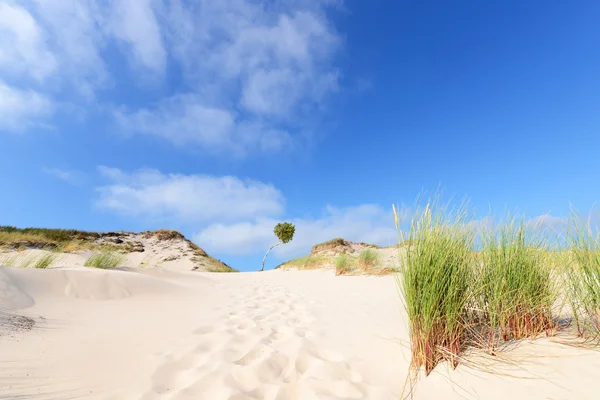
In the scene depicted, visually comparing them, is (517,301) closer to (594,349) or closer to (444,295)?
(594,349)

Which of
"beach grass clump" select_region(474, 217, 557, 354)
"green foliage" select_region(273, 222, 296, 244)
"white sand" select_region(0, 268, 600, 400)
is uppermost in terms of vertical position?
"green foliage" select_region(273, 222, 296, 244)

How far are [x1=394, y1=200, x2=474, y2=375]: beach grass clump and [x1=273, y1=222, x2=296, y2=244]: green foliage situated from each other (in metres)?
23.6

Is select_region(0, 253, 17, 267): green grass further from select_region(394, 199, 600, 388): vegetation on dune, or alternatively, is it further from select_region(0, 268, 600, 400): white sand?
select_region(394, 199, 600, 388): vegetation on dune

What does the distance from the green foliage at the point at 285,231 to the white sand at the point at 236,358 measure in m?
21.6

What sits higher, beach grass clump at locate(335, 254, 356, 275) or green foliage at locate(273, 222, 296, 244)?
green foliage at locate(273, 222, 296, 244)

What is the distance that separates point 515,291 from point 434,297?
93 cm

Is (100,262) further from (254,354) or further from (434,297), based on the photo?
(434,297)

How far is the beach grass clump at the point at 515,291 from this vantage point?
228cm

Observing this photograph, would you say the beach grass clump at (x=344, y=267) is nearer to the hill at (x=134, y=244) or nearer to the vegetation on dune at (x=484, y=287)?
the vegetation on dune at (x=484, y=287)

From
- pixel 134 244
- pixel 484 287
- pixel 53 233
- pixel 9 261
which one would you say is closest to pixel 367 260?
pixel 484 287

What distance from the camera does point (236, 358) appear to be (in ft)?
7.23

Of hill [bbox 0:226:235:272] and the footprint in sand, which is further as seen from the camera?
hill [bbox 0:226:235:272]

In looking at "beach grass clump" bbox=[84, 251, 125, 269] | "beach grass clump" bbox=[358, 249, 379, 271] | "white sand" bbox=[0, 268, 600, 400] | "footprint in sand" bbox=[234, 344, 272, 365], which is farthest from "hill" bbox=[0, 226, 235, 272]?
"footprint in sand" bbox=[234, 344, 272, 365]

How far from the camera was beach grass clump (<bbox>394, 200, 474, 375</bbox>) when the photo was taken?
188 centimetres
